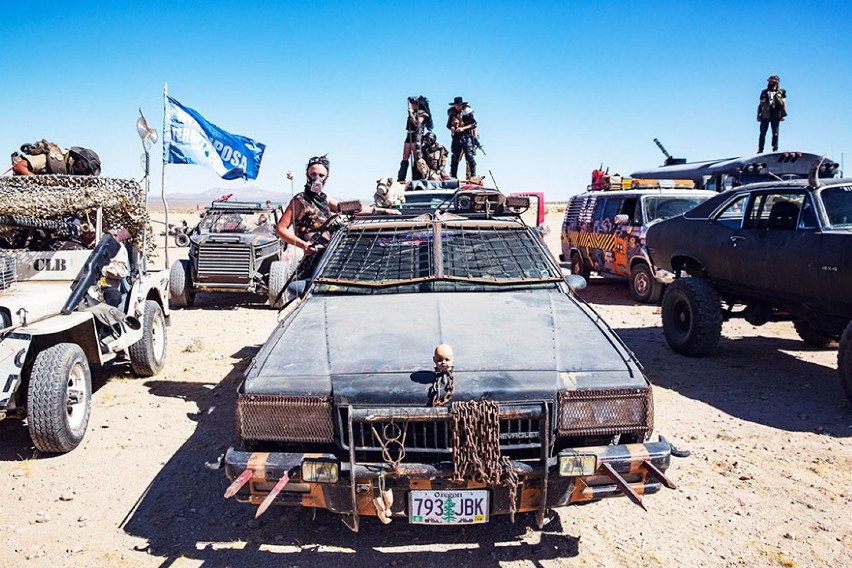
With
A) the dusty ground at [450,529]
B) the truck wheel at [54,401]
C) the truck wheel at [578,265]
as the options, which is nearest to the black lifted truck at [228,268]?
the dusty ground at [450,529]

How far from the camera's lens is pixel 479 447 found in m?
2.96

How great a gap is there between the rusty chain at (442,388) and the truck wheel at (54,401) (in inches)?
116

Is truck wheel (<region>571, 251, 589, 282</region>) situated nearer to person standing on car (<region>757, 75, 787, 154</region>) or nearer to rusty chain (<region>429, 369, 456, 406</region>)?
person standing on car (<region>757, 75, 787, 154</region>)

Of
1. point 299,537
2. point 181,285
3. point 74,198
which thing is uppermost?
point 74,198

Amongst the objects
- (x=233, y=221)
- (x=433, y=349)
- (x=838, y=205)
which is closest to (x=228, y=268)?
(x=233, y=221)

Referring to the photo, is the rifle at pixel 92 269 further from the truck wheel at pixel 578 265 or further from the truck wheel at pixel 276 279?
the truck wheel at pixel 578 265

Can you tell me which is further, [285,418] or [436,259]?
[436,259]

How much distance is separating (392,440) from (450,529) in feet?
2.97

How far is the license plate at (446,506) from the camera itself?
300cm

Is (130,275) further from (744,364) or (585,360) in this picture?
(744,364)

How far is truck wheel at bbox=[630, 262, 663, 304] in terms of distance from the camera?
35.0 ft

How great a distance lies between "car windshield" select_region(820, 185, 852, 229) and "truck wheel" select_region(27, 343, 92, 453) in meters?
6.21

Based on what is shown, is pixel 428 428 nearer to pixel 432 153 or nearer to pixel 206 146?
pixel 206 146

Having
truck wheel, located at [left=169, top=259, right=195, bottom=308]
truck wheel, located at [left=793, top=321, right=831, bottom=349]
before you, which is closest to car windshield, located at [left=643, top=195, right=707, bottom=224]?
truck wheel, located at [left=793, top=321, right=831, bottom=349]
